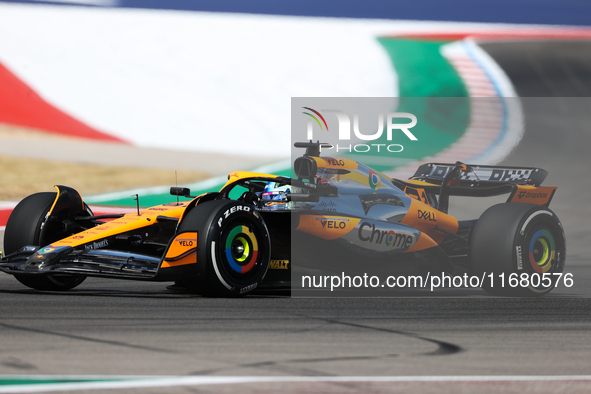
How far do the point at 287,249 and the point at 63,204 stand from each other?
2.18 m

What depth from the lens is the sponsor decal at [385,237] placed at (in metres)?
6.63

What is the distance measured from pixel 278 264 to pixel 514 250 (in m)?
2.01

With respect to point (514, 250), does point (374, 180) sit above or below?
above

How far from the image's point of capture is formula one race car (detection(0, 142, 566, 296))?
Answer: 6.14 meters

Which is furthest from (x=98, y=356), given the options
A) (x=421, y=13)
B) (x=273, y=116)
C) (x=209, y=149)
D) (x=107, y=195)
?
(x=421, y=13)

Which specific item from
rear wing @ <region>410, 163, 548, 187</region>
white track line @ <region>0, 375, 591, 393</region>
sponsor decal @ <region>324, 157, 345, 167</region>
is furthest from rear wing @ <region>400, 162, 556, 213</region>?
white track line @ <region>0, 375, 591, 393</region>

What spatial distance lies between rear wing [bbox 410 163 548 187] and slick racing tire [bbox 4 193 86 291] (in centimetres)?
339

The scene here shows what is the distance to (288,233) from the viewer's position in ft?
22.0

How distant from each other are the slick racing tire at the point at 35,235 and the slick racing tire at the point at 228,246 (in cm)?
147

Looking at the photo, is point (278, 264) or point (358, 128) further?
point (278, 264)

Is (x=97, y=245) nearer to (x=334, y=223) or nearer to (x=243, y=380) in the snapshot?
(x=334, y=223)

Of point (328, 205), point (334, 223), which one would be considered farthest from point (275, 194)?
point (334, 223)

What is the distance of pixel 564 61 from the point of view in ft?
67.9

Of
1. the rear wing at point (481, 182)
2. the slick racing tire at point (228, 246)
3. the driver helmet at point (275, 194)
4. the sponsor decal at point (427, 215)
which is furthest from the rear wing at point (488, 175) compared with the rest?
the slick racing tire at point (228, 246)
